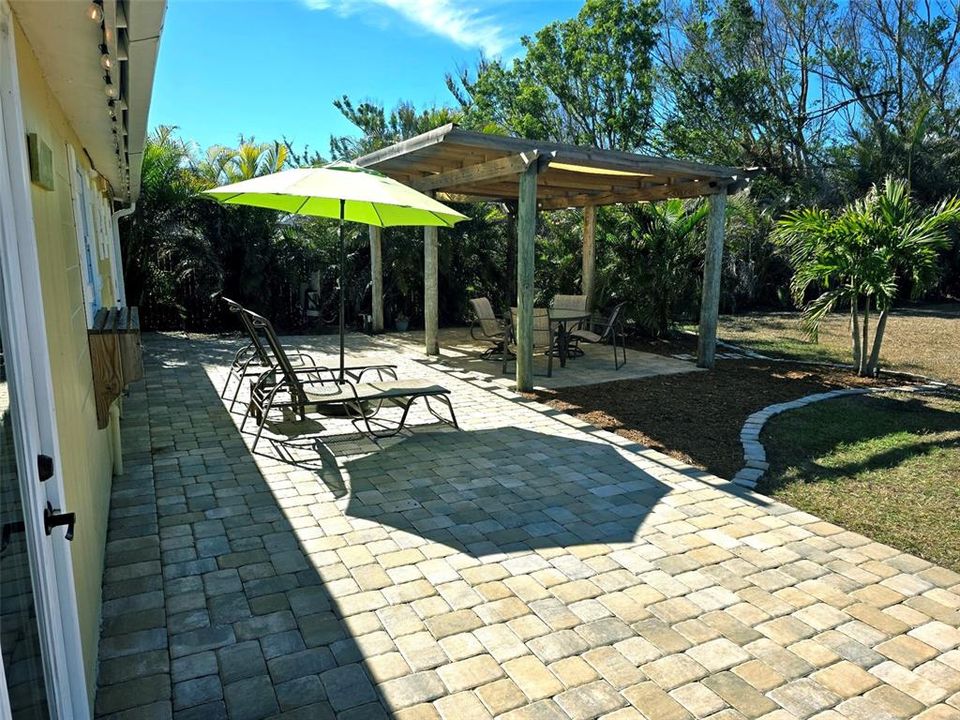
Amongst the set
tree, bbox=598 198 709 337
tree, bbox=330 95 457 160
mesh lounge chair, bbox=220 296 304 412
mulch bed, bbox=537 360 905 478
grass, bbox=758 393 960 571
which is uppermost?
tree, bbox=330 95 457 160

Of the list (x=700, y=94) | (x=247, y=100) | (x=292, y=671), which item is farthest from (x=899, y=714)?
(x=247, y=100)

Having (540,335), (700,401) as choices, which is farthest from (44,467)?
(540,335)

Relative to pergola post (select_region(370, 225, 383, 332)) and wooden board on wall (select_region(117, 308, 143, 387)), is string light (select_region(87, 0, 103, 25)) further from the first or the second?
pergola post (select_region(370, 225, 383, 332))

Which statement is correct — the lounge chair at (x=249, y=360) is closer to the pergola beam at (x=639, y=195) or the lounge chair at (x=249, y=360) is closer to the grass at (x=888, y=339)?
the pergola beam at (x=639, y=195)

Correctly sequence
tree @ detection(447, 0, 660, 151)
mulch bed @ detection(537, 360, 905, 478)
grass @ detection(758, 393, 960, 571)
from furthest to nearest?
1. tree @ detection(447, 0, 660, 151)
2. mulch bed @ detection(537, 360, 905, 478)
3. grass @ detection(758, 393, 960, 571)

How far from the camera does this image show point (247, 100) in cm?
2966

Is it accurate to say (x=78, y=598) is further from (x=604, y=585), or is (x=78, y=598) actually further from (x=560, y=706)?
(x=604, y=585)

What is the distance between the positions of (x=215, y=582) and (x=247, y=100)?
31.0 m

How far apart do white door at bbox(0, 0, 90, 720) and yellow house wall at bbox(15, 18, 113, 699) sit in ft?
1.26

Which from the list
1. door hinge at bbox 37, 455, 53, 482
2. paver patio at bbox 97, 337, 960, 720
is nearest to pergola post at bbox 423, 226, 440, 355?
paver patio at bbox 97, 337, 960, 720

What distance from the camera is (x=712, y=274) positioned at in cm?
988

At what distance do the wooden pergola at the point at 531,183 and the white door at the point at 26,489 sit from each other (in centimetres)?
549

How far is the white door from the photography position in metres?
1.55

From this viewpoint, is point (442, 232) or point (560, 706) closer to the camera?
point (560, 706)
